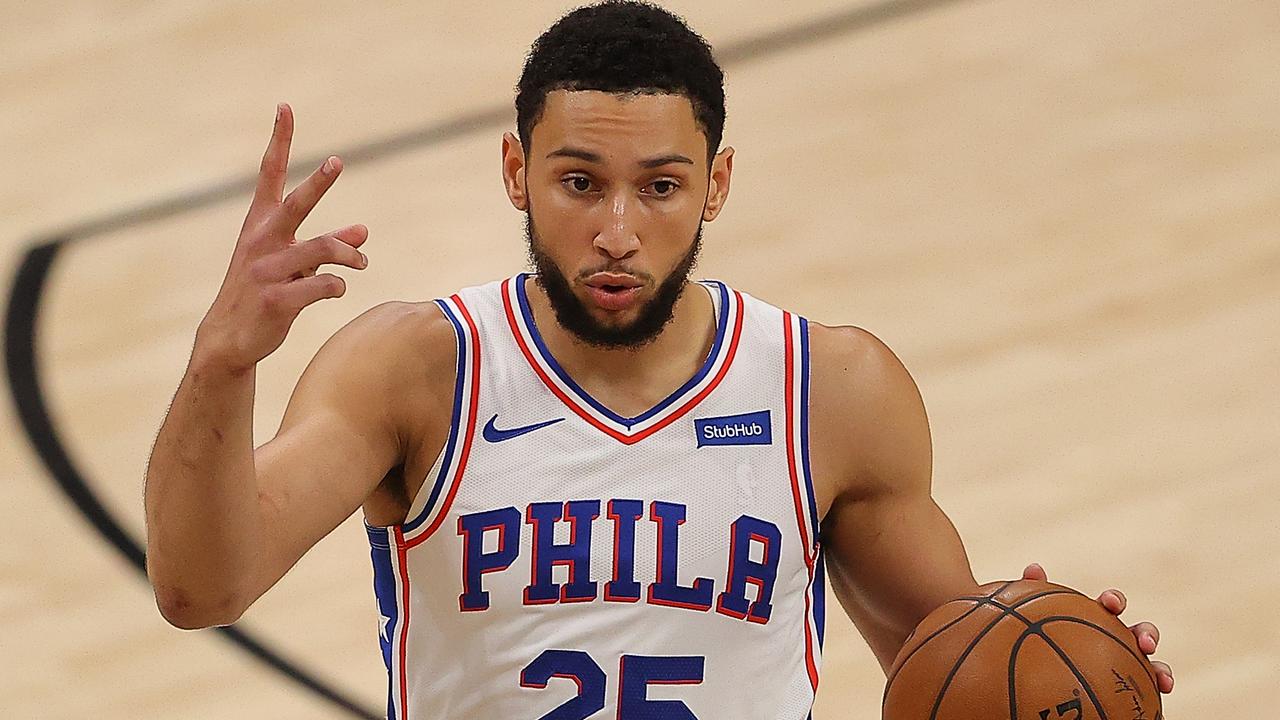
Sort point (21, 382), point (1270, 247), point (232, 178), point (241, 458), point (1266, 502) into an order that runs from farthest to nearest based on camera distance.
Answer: point (232, 178)
point (1270, 247)
point (21, 382)
point (1266, 502)
point (241, 458)

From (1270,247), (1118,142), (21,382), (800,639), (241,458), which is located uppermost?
(1118,142)

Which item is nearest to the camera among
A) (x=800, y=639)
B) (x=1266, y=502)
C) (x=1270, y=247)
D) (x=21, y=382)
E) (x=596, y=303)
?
(x=596, y=303)

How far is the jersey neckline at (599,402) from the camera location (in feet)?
12.6

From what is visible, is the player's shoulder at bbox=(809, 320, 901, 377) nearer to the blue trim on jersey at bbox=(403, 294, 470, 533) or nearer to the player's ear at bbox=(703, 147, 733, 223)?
the player's ear at bbox=(703, 147, 733, 223)

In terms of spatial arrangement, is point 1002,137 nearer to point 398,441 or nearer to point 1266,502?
point 1266,502

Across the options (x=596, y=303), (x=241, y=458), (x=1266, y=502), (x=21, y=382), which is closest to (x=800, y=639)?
(x=596, y=303)

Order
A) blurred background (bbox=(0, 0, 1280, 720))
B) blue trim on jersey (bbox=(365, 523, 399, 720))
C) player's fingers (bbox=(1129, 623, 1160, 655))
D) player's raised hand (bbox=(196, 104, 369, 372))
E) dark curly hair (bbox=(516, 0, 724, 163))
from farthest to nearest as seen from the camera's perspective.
A: blurred background (bbox=(0, 0, 1280, 720))
blue trim on jersey (bbox=(365, 523, 399, 720))
player's fingers (bbox=(1129, 623, 1160, 655))
dark curly hair (bbox=(516, 0, 724, 163))
player's raised hand (bbox=(196, 104, 369, 372))

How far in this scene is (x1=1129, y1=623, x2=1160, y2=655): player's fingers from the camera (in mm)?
3779

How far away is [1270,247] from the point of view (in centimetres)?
856

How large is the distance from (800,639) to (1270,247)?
520 centimetres

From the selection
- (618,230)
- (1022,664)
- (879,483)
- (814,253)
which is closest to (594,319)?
(618,230)

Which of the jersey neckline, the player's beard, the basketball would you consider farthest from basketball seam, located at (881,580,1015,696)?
the player's beard

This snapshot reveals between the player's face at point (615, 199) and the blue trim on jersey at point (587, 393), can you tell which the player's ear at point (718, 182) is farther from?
the blue trim on jersey at point (587, 393)

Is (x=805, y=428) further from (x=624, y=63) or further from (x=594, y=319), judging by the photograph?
(x=624, y=63)
